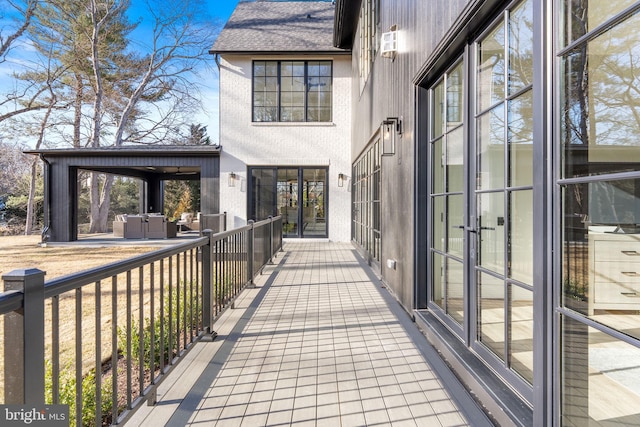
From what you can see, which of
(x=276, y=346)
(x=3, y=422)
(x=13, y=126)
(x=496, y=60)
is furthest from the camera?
(x=13, y=126)

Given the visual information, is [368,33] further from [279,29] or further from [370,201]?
[279,29]

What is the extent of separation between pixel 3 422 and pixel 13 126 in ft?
69.9

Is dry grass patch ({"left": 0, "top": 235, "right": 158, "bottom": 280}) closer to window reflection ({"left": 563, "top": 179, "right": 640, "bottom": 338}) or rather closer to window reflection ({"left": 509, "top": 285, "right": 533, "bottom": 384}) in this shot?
window reflection ({"left": 509, "top": 285, "right": 533, "bottom": 384})

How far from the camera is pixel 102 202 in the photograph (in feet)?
58.1

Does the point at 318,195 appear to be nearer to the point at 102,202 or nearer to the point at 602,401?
the point at 602,401

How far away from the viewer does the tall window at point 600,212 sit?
117cm

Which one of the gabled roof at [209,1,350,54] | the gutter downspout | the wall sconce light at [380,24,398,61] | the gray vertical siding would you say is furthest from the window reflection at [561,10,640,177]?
the gutter downspout

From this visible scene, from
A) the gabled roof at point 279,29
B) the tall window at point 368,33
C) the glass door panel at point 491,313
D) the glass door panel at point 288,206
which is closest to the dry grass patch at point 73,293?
the glass door panel at point 491,313

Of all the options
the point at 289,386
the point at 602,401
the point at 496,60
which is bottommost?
the point at 289,386

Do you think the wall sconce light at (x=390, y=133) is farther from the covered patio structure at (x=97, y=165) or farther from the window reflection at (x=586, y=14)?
the covered patio structure at (x=97, y=165)

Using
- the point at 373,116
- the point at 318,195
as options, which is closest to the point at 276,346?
the point at 373,116

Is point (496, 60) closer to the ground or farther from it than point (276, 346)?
farther from it
